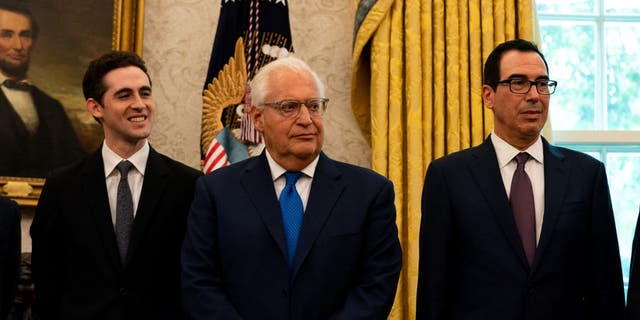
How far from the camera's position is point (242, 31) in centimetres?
415

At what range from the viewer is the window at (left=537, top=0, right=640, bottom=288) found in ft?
15.3

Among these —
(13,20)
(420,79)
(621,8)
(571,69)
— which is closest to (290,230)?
(420,79)

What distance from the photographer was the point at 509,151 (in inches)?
111

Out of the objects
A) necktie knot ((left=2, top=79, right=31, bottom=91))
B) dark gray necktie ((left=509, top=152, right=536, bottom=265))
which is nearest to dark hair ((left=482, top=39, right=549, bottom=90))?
dark gray necktie ((left=509, top=152, right=536, bottom=265))

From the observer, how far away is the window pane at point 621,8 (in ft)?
15.5

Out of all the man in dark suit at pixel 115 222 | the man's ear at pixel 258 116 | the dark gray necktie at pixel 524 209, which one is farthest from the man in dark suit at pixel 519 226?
the man in dark suit at pixel 115 222

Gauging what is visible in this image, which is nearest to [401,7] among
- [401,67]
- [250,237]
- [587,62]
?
[401,67]

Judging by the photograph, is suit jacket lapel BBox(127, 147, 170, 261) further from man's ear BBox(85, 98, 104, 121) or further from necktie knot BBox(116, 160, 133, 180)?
man's ear BBox(85, 98, 104, 121)

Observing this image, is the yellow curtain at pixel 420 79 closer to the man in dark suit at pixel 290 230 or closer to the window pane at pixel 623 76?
the window pane at pixel 623 76

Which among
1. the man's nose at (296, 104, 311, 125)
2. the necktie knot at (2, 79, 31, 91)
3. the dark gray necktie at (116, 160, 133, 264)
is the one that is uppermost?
the necktie knot at (2, 79, 31, 91)

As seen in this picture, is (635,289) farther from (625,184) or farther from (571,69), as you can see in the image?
(571,69)

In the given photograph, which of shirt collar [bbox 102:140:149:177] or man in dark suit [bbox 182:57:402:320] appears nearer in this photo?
man in dark suit [bbox 182:57:402:320]

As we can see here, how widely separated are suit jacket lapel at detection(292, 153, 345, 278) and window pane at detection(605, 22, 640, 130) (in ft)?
8.43

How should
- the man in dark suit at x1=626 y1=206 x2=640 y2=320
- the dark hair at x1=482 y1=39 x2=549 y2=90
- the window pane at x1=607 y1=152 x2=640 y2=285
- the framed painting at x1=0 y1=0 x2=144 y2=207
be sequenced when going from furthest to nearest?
the window pane at x1=607 y1=152 x2=640 y2=285
the framed painting at x1=0 y1=0 x2=144 y2=207
the dark hair at x1=482 y1=39 x2=549 y2=90
the man in dark suit at x1=626 y1=206 x2=640 y2=320
